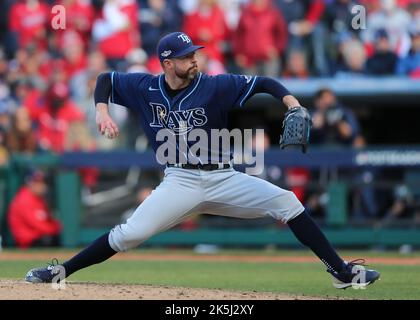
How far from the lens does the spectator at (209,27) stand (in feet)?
44.5

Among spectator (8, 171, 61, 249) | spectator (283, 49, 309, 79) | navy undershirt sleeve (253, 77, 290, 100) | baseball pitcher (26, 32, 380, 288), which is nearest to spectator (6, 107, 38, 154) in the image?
spectator (8, 171, 61, 249)

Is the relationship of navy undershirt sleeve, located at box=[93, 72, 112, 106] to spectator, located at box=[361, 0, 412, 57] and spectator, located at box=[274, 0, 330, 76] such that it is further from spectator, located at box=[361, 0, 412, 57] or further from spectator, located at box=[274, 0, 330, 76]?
spectator, located at box=[361, 0, 412, 57]

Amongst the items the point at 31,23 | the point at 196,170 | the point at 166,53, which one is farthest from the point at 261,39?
the point at 196,170

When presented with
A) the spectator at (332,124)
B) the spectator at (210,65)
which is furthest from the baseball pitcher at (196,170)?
the spectator at (210,65)

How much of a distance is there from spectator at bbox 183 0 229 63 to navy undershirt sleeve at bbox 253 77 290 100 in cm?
688

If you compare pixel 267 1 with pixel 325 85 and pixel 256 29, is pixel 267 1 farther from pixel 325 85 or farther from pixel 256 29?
pixel 325 85

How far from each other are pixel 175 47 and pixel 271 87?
0.72m

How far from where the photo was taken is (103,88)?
22.6ft

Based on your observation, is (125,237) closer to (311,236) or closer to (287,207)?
(287,207)

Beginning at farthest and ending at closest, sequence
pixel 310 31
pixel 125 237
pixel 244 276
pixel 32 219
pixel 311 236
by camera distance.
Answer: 1. pixel 310 31
2. pixel 32 219
3. pixel 244 276
4. pixel 311 236
5. pixel 125 237

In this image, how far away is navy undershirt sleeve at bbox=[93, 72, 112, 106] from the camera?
686 centimetres

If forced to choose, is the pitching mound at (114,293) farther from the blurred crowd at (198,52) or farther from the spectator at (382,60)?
the spectator at (382,60)

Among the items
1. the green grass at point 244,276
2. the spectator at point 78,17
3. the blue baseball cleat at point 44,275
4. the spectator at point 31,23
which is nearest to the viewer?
the blue baseball cleat at point 44,275

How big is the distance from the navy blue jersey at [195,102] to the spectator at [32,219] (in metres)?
5.85
